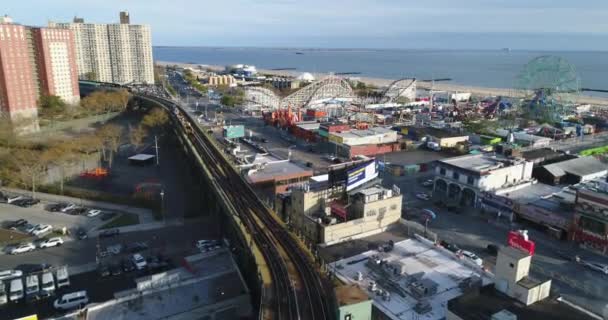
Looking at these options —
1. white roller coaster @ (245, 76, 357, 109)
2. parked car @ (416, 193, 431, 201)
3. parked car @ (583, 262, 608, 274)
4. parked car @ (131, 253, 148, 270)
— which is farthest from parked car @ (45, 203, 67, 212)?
white roller coaster @ (245, 76, 357, 109)

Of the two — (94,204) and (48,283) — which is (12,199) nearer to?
(94,204)

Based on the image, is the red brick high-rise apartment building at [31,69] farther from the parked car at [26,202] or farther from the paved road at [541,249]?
the paved road at [541,249]

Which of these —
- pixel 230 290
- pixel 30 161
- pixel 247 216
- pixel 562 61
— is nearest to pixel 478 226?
pixel 247 216

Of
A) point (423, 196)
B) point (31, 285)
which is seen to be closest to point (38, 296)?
point (31, 285)

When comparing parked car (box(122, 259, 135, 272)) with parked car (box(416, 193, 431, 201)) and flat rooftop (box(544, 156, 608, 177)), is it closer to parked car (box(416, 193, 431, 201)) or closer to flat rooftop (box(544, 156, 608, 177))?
parked car (box(416, 193, 431, 201))

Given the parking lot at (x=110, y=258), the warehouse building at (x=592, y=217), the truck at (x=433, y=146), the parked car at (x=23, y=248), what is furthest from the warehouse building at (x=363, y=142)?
the parked car at (x=23, y=248)

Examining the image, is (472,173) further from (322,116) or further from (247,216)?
(322,116)
